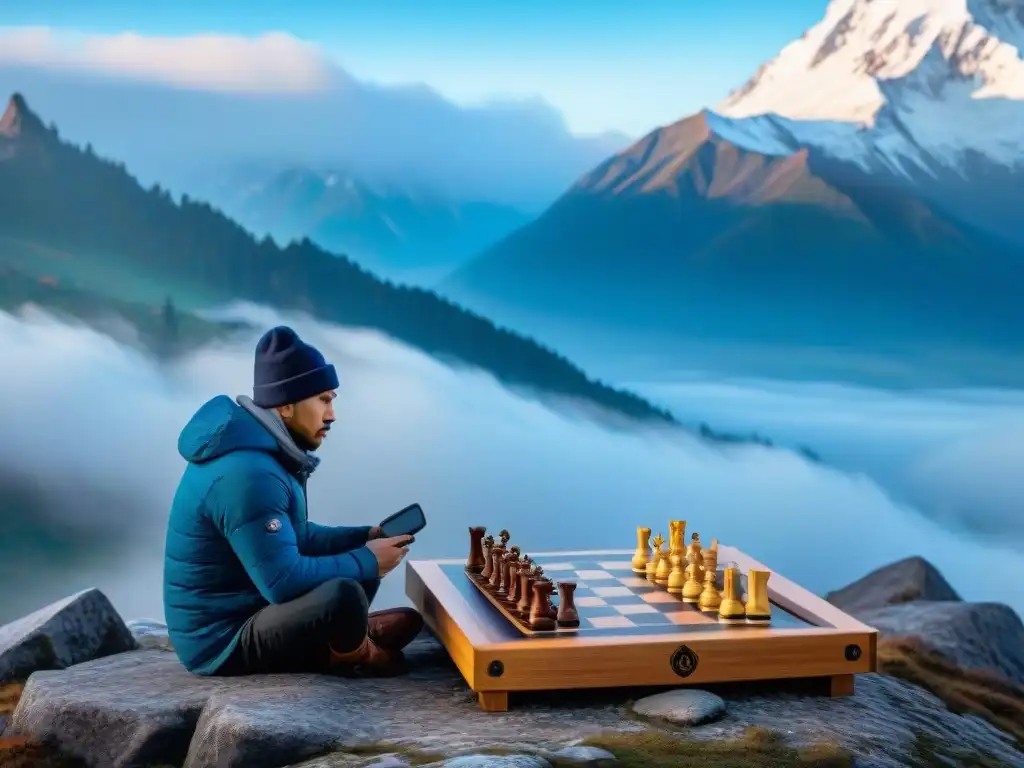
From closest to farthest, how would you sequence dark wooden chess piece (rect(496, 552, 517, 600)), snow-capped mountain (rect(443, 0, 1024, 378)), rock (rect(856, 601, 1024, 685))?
dark wooden chess piece (rect(496, 552, 517, 600)) < rock (rect(856, 601, 1024, 685)) < snow-capped mountain (rect(443, 0, 1024, 378))

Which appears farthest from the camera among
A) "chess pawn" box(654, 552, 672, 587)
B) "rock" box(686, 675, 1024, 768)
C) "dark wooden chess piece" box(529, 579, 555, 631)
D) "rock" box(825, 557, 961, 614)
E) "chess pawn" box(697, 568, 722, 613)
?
"rock" box(825, 557, 961, 614)

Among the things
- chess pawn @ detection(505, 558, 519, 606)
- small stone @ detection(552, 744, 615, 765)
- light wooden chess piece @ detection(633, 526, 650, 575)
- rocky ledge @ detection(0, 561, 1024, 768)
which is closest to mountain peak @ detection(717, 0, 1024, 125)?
light wooden chess piece @ detection(633, 526, 650, 575)

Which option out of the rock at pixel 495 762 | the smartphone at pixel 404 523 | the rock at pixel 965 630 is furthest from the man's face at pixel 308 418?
the rock at pixel 965 630

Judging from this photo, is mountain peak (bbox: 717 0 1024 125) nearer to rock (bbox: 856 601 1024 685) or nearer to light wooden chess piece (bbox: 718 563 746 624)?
rock (bbox: 856 601 1024 685)

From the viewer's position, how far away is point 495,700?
10.2 feet

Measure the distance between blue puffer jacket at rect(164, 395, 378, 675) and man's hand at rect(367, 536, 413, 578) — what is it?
0.02m

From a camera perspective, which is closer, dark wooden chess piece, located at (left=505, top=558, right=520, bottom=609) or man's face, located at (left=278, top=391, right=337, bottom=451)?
man's face, located at (left=278, top=391, right=337, bottom=451)

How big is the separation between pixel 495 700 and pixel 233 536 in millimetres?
755

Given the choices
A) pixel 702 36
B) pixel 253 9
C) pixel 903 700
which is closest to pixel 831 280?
pixel 702 36

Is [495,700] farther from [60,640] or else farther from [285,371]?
[60,640]

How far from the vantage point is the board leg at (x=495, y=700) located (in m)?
3.11

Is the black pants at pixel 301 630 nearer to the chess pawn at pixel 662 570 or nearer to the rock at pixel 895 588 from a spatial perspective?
the chess pawn at pixel 662 570

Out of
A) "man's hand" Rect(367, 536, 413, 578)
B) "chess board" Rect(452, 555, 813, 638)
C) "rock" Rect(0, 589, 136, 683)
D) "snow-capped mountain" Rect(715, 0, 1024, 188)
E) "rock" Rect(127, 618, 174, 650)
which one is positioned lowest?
"rock" Rect(127, 618, 174, 650)

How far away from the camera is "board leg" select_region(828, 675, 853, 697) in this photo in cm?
331
